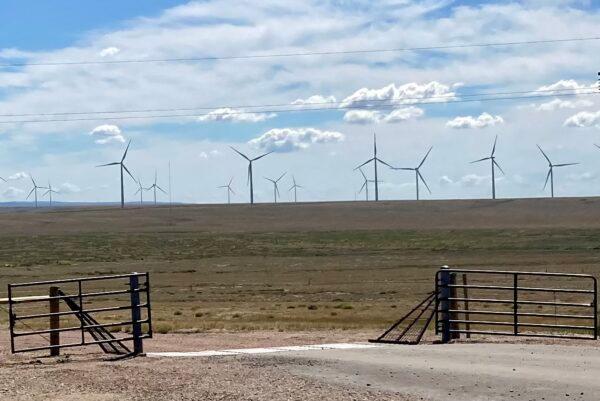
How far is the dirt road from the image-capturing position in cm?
1196

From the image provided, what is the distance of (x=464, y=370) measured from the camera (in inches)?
538

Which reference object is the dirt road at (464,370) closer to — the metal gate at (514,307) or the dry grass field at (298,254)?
the metal gate at (514,307)

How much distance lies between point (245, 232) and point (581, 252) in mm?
52297

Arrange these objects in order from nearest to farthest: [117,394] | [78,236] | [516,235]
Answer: [117,394] < [516,235] < [78,236]

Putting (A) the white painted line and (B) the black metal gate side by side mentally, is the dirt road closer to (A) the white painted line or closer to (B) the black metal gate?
(A) the white painted line

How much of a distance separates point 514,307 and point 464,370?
5224 mm

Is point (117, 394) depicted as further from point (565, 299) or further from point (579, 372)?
point (565, 299)

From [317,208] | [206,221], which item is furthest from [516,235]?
[317,208]

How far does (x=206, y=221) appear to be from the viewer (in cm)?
14488

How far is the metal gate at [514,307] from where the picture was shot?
18125 millimetres

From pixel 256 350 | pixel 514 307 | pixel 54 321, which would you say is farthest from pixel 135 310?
pixel 514 307

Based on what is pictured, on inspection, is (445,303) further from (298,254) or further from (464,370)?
(298,254)

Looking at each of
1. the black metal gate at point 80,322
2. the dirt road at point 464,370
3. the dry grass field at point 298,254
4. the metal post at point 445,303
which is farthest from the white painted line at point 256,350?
the dry grass field at point 298,254

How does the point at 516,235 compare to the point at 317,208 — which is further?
the point at 317,208
